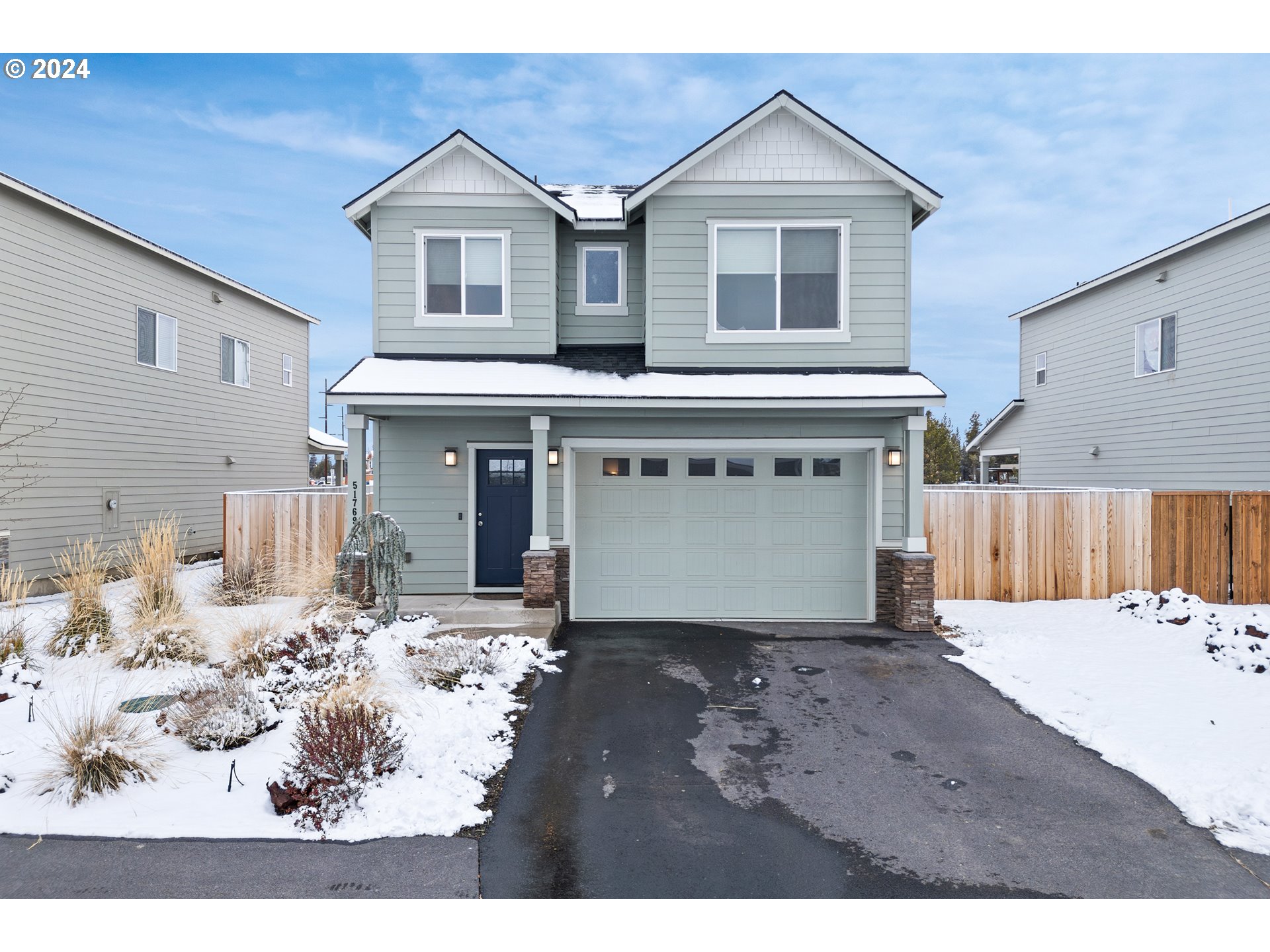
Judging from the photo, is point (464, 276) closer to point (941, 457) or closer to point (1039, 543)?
point (1039, 543)

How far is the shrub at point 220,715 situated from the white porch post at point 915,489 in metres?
7.64

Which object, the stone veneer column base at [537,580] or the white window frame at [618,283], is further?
the white window frame at [618,283]

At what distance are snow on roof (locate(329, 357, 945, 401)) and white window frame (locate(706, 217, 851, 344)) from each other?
1.83 ft

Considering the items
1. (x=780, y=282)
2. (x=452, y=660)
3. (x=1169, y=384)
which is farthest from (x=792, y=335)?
(x=1169, y=384)

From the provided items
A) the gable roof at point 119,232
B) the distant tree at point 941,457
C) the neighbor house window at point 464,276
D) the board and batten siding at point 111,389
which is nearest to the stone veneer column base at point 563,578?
the neighbor house window at point 464,276

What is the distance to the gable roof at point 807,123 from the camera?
9.00 meters

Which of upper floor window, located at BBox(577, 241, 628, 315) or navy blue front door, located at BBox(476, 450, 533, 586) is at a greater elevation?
upper floor window, located at BBox(577, 241, 628, 315)

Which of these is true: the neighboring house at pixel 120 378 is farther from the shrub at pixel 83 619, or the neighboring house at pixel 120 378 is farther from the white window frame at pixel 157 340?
the shrub at pixel 83 619

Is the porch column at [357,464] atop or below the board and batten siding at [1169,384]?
below

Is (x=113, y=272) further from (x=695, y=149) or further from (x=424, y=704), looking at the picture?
(x=424, y=704)

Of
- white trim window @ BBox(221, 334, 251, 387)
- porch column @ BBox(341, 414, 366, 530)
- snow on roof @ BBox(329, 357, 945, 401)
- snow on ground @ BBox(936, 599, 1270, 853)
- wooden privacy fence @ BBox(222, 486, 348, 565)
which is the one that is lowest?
snow on ground @ BBox(936, 599, 1270, 853)

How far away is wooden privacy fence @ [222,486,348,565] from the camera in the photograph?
10348mm

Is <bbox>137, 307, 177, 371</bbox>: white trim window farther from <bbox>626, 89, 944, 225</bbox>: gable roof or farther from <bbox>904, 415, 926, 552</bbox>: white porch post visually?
<bbox>904, 415, 926, 552</bbox>: white porch post

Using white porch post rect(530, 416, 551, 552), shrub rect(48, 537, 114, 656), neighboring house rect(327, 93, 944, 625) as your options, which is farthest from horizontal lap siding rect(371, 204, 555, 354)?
shrub rect(48, 537, 114, 656)
